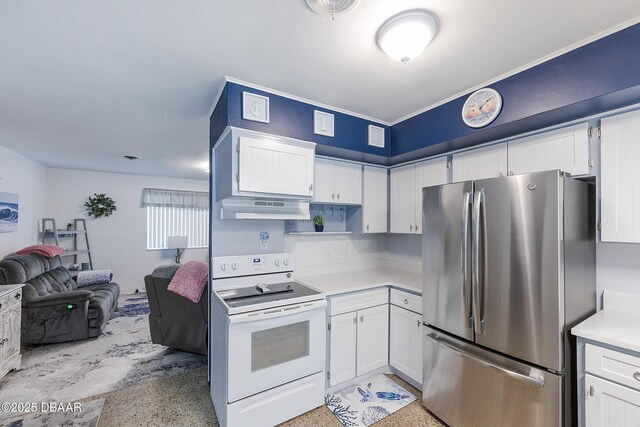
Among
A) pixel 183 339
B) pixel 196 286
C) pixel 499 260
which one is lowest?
pixel 183 339

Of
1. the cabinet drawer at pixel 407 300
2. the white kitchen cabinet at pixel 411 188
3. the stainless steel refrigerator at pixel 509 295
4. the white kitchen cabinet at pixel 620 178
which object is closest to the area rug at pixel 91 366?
the cabinet drawer at pixel 407 300

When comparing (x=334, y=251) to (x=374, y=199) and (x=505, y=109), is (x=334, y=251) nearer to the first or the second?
(x=374, y=199)

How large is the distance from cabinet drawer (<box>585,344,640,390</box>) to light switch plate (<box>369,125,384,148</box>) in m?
2.10

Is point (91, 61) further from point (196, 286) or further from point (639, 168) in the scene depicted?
point (639, 168)

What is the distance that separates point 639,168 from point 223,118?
264 centimetres

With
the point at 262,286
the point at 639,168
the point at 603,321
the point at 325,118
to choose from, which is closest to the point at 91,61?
the point at 325,118

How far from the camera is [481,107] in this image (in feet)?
6.97

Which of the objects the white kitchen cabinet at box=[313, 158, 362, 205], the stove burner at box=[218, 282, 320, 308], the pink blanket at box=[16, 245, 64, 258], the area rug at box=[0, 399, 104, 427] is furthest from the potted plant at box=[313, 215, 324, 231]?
the pink blanket at box=[16, 245, 64, 258]

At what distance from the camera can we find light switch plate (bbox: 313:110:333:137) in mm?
2426

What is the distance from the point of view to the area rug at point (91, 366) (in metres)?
2.45

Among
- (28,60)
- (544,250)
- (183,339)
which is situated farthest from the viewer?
(183,339)

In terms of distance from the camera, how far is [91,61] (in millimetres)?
1845

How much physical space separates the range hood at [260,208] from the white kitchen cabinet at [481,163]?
1.39 m

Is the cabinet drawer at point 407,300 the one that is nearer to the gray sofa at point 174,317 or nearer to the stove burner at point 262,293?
the stove burner at point 262,293
